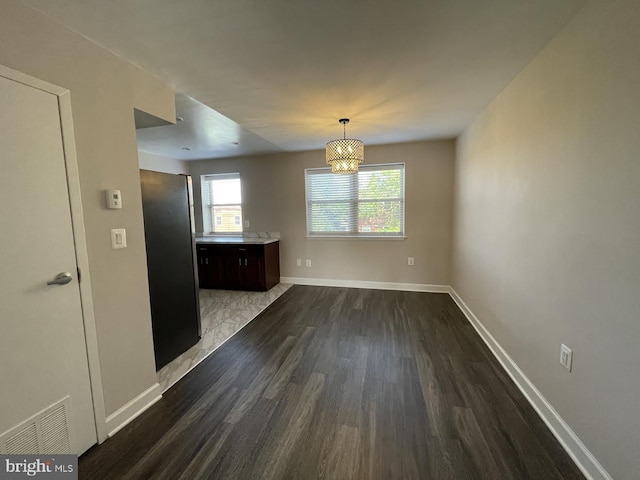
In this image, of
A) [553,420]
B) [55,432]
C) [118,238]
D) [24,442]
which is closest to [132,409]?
[55,432]

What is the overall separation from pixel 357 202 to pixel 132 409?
3706 mm

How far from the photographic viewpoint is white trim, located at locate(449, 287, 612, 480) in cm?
128

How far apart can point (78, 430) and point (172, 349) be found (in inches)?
38.6

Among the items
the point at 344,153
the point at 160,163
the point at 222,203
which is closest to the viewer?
the point at 344,153

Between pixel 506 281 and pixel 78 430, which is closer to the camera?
pixel 78 430

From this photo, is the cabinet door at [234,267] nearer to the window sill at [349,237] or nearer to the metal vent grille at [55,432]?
the window sill at [349,237]

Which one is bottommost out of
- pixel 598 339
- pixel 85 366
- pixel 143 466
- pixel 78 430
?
pixel 143 466

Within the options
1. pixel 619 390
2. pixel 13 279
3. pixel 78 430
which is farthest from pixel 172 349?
pixel 619 390

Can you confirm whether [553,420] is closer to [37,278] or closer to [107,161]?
[37,278]

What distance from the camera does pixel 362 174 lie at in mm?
4398

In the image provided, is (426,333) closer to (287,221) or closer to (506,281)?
(506,281)

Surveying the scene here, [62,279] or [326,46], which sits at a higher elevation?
[326,46]

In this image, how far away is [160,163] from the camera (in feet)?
15.3

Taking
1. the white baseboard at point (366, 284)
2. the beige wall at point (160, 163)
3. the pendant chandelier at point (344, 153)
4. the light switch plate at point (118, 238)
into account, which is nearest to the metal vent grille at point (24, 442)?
the light switch plate at point (118, 238)
